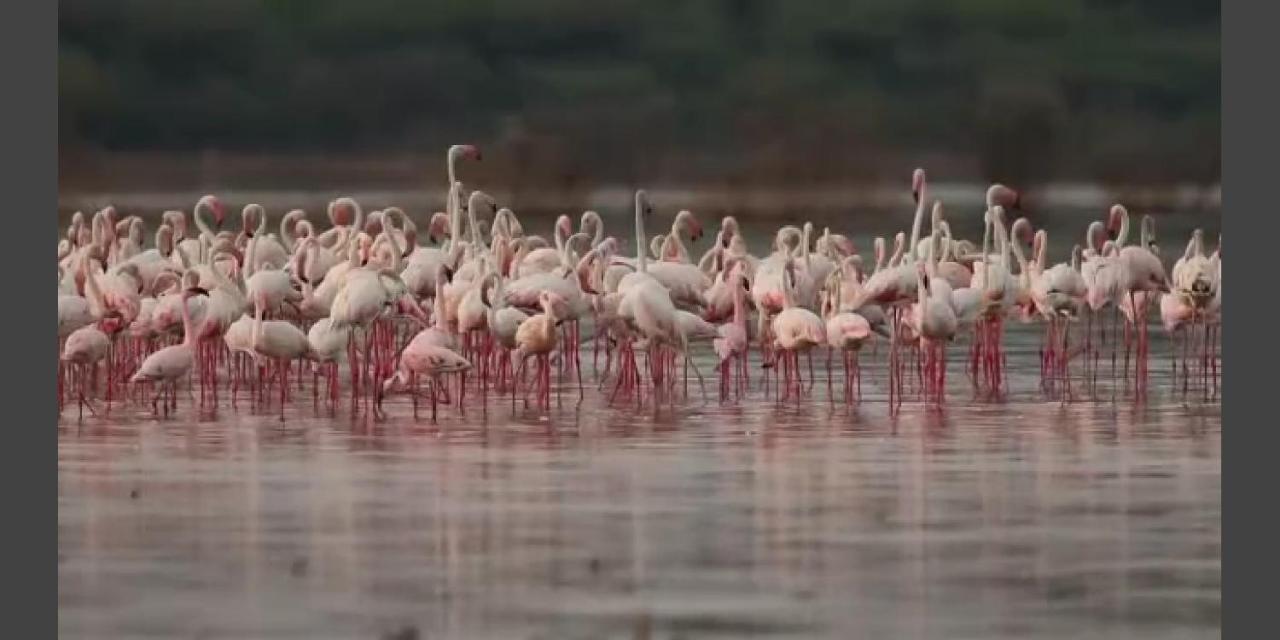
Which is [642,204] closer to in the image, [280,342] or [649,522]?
[280,342]

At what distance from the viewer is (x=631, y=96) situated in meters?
27.6

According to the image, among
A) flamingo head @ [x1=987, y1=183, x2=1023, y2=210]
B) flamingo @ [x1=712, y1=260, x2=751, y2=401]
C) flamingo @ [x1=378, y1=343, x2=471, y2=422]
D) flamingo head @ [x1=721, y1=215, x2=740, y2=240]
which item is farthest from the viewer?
flamingo head @ [x1=721, y1=215, x2=740, y2=240]

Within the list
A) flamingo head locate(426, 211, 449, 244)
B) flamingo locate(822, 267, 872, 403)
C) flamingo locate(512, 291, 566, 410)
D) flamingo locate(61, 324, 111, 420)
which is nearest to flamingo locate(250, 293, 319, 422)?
flamingo locate(61, 324, 111, 420)

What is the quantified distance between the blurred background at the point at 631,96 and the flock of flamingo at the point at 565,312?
430 inches

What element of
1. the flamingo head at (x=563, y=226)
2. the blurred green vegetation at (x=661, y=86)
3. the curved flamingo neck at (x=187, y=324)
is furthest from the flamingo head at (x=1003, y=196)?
the blurred green vegetation at (x=661, y=86)

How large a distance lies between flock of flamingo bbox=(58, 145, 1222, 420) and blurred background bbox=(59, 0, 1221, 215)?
35.8 feet

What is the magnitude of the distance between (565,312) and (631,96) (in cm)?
1395

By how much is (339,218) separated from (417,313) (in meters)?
3.14

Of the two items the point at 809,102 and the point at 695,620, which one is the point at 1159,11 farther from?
the point at 695,620

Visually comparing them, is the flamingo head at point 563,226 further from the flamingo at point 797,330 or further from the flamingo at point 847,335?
the flamingo at point 797,330

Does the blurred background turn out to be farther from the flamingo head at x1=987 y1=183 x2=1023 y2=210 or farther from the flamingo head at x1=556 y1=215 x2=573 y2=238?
the flamingo head at x1=987 y1=183 x2=1023 y2=210

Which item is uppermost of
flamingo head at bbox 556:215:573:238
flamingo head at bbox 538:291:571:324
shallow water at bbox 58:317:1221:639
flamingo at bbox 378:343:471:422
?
flamingo head at bbox 556:215:573:238

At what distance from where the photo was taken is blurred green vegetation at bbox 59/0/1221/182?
26.9 m

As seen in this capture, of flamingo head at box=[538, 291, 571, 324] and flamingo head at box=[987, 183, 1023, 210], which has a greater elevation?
flamingo head at box=[987, 183, 1023, 210]
